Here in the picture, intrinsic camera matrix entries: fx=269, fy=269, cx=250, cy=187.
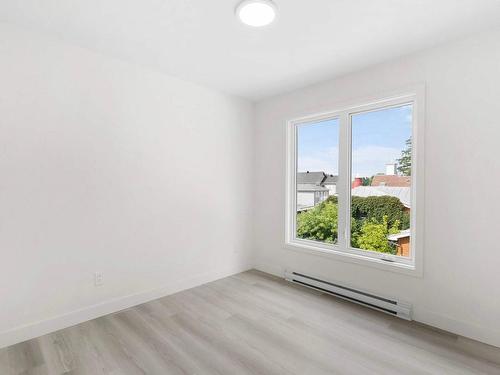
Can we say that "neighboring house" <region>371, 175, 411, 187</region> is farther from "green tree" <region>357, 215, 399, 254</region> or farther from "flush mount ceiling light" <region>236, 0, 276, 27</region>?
"flush mount ceiling light" <region>236, 0, 276, 27</region>

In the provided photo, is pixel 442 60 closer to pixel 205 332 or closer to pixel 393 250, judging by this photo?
pixel 393 250

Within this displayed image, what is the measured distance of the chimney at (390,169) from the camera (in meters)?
2.82

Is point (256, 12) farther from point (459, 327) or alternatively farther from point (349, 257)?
point (459, 327)

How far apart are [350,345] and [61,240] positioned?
263 cm

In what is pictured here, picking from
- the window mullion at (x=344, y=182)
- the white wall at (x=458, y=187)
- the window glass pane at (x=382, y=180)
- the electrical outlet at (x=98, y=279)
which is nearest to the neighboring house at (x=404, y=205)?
the window glass pane at (x=382, y=180)

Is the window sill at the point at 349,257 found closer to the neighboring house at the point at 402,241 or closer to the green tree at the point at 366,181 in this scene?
the neighboring house at the point at 402,241

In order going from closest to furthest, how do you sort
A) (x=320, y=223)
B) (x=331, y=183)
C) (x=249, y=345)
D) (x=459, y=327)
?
(x=249, y=345), (x=459, y=327), (x=331, y=183), (x=320, y=223)

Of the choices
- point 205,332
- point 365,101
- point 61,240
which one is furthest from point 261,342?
point 365,101

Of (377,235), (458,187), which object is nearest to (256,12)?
(458,187)

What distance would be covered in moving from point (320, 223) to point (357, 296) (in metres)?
0.95

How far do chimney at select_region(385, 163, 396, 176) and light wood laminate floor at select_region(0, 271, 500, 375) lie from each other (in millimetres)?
1437

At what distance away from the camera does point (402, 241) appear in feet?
9.02

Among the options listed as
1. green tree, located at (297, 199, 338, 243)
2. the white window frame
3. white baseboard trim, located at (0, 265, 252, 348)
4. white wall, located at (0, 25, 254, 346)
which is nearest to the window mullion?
the white window frame

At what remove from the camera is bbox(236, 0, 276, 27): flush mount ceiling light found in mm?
1898
